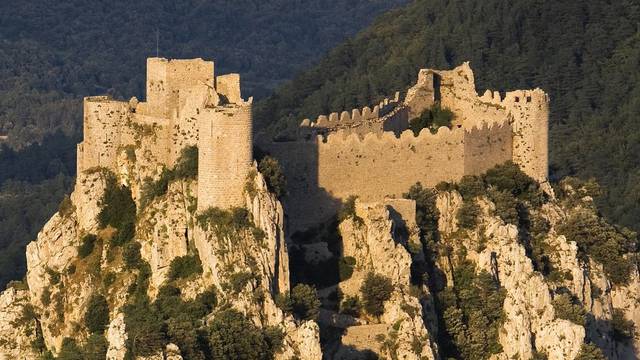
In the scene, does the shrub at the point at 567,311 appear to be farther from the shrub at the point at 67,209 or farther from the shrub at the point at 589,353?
the shrub at the point at 67,209

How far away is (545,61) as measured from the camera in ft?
552

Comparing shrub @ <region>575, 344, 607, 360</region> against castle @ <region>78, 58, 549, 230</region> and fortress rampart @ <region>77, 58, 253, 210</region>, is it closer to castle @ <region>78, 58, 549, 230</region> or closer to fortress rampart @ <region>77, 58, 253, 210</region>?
castle @ <region>78, 58, 549, 230</region>

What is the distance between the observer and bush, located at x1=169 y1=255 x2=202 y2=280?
3359 inches

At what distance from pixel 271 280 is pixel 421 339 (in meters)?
5.54

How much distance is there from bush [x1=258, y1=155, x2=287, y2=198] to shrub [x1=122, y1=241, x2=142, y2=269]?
559cm

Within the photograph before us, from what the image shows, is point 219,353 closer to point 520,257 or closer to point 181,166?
point 181,166

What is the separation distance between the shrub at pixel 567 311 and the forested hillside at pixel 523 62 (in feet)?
182

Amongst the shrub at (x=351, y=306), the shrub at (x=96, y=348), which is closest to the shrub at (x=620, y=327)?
the shrub at (x=351, y=306)

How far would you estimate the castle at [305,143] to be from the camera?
84.2m

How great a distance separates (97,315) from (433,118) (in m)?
18.4

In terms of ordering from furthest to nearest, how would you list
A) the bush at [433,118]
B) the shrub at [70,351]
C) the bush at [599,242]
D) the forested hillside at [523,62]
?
1. the forested hillside at [523,62]
2. the bush at [433,118]
3. the bush at [599,242]
4. the shrub at [70,351]

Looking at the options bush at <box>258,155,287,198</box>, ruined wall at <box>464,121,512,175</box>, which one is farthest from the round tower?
ruined wall at <box>464,121,512,175</box>

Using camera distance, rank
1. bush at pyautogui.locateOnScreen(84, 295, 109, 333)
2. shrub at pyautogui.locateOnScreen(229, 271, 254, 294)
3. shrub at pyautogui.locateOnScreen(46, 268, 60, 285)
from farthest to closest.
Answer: shrub at pyautogui.locateOnScreen(46, 268, 60, 285), bush at pyautogui.locateOnScreen(84, 295, 109, 333), shrub at pyautogui.locateOnScreen(229, 271, 254, 294)

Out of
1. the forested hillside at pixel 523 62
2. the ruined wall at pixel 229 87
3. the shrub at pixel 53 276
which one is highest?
the forested hillside at pixel 523 62
